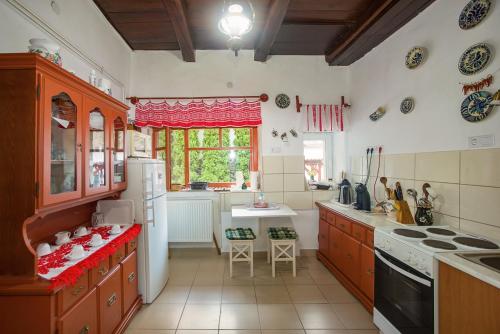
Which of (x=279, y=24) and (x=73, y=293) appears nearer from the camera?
(x=73, y=293)

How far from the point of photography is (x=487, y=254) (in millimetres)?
1433

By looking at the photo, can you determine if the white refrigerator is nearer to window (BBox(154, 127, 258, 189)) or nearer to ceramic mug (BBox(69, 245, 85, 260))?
ceramic mug (BBox(69, 245, 85, 260))

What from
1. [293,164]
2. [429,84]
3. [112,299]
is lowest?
[112,299]

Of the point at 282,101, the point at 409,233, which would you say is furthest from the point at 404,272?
the point at 282,101

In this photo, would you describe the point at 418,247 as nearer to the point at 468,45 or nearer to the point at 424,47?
the point at 468,45

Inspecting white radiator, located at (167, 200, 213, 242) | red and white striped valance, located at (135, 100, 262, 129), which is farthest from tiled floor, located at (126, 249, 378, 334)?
red and white striped valance, located at (135, 100, 262, 129)

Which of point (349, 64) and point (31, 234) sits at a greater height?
point (349, 64)

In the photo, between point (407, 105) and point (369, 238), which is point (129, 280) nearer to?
point (369, 238)

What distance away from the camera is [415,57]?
2.37 meters

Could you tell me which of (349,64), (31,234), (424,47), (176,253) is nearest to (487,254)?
(424,47)

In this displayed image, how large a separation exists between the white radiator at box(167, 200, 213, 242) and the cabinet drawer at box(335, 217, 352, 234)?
67.0 inches

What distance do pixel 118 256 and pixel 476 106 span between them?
2.87m

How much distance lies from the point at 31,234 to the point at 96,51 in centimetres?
189

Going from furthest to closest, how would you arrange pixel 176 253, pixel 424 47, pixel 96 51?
1. pixel 176 253
2. pixel 96 51
3. pixel 424 47
